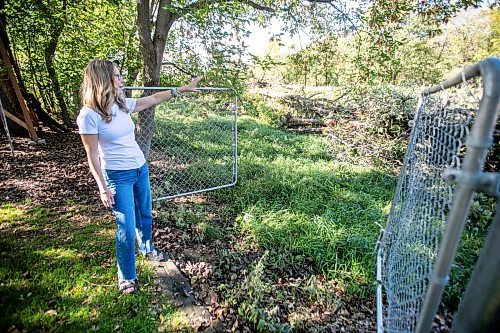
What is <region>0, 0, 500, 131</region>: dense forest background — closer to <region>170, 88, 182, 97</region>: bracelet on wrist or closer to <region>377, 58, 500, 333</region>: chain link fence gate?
<region>170, 88, 182, 97</region>: bracelet on wrist

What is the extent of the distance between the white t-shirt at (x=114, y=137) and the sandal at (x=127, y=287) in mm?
1094

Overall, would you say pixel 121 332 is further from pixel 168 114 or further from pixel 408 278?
pixel 168 114

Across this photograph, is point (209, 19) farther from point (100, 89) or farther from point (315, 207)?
point (315, 207)

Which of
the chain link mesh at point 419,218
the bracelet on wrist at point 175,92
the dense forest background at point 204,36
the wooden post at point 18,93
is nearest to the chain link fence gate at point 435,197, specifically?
the chain link mesh at point 419,218

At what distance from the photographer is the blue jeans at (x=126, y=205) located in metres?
2.40

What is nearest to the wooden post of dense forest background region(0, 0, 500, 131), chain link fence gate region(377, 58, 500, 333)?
dense forest background region(0, 0, 500, 131)

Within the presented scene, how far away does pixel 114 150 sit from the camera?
2.36 m

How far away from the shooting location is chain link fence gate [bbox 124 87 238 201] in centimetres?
477

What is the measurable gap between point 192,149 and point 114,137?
4014 mm

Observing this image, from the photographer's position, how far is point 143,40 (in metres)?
4.30

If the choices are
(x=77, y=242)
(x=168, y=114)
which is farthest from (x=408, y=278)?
(x=168, y=114)

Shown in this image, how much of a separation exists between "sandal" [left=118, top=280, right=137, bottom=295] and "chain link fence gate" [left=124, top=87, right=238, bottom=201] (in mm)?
1721

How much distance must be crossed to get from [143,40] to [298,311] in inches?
165

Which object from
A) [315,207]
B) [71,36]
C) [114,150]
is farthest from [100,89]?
[71,36]
